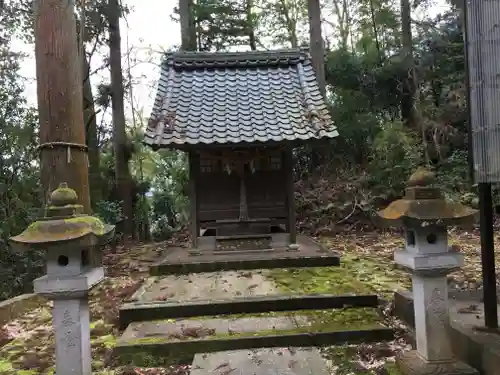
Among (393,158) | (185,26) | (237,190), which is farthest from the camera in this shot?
(185,26)

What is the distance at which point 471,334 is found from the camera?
10.6 feet

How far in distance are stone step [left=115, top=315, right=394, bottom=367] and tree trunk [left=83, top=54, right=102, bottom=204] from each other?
23.6 feet

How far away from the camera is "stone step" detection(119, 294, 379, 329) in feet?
15.1

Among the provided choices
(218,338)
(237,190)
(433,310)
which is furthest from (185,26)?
(433,310)

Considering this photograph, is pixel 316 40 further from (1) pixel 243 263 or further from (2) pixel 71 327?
(2) pixel 71 327

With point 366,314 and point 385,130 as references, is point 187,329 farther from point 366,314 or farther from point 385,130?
point 385,130

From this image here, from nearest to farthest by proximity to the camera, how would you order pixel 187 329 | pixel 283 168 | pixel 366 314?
pixel 187 329, pixel 366 314, pixel 283 168

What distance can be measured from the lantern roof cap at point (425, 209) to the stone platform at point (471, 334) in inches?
35.4

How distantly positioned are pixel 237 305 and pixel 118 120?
8603mm

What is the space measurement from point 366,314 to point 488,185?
6.51 ft

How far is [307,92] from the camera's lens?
8234mm

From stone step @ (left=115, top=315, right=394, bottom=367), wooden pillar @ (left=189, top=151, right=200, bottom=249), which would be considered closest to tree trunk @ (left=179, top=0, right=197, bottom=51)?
wooden pillar @ (left=189, top=151, right=200, bottom=249)

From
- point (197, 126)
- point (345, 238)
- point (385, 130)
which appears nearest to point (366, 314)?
point (197, 126)

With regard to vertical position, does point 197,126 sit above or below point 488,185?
above
